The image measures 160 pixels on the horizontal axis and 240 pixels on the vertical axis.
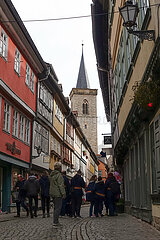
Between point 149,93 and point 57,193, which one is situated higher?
point 149,93

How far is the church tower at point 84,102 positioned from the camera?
86.7 metres

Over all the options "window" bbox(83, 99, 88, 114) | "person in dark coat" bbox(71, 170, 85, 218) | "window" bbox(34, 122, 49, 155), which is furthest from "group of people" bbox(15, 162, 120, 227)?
"window" bbox(83, 99, 88, 114)

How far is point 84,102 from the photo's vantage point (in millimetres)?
90000

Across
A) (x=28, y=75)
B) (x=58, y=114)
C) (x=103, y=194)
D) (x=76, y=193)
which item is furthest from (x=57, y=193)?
(x=58, y=114)

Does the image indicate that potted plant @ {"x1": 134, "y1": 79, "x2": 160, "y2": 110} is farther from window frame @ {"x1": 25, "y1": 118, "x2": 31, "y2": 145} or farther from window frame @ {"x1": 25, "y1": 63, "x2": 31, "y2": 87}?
window frame @ {"x1": 25, "y1": 118, "x2": 31, "y2": 145}

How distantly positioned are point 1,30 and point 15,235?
10.9 meters

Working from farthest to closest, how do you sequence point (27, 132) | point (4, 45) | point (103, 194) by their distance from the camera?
point (27, 132) < point (4, 45) < point (103, 194)

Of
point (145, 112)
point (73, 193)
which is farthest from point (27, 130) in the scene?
point (145, 112)

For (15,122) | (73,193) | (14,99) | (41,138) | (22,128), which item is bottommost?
(73,193)

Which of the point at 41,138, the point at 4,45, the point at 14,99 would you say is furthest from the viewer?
the point at 41,138

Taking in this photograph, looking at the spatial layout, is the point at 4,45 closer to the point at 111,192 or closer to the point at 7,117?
the point at 7,117

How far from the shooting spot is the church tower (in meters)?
86.7

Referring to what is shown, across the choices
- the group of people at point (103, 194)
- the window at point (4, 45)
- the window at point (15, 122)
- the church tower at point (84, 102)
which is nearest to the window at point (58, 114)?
the window at point (15, 122)

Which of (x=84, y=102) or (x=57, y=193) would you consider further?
(x=84, y=102)
